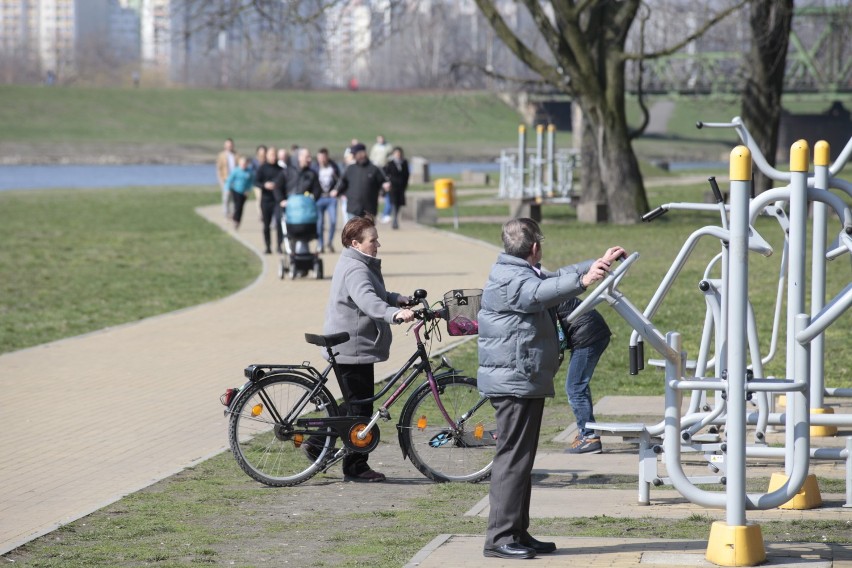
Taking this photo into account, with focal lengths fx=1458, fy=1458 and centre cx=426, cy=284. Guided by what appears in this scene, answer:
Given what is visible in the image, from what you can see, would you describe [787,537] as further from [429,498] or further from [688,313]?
[688,313]

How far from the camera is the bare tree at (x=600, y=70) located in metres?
28.2

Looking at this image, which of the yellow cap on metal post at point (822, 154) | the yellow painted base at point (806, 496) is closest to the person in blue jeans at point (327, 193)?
the yellow cap on metal post at point (822, 154)

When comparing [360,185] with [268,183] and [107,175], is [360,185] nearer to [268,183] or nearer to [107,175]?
[268,183]

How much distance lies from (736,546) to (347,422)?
2.87 meters

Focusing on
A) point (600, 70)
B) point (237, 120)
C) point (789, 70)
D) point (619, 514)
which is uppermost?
point (789, 70)

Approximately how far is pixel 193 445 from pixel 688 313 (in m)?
7.54

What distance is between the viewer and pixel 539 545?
6.31 metres

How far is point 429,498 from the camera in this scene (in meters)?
7.81

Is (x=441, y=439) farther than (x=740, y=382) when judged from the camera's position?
Yes

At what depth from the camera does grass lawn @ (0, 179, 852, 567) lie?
263 inches

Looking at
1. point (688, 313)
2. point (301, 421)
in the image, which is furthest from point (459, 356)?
point (301, 421)

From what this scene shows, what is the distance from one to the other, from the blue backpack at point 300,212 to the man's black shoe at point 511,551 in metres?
13.1

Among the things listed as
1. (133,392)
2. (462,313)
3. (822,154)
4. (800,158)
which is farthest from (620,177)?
(800,158)

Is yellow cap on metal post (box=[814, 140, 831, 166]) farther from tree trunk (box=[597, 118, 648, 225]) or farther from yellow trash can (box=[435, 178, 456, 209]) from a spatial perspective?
yellow trash can (box=[435, 178, 456, 209])
